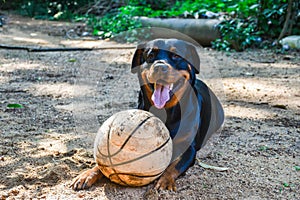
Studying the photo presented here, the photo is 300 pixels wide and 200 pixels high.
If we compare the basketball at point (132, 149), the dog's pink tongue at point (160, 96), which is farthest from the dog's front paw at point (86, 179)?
the dog's pink tongue at point (160, 96)

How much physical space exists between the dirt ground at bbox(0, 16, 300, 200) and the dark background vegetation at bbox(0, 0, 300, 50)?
2.95 feet

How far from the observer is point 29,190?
2914 mm

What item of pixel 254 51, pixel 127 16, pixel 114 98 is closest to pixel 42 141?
pixel 114 98

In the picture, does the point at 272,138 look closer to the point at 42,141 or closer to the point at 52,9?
the point at 42,141

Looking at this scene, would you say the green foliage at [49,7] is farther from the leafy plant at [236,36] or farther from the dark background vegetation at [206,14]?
the leafy plant at [236,36]

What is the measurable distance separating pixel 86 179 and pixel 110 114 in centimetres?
193

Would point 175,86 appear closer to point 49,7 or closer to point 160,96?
point 160,96

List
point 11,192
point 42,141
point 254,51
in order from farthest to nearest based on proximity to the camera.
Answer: point 254,51 < point 42,141 < point 11,192

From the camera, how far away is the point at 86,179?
2.96m

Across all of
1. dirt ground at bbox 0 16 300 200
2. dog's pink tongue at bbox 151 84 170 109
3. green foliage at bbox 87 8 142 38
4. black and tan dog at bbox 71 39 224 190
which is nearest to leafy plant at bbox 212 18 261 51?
dirt ground at bbox 0 16 300 200

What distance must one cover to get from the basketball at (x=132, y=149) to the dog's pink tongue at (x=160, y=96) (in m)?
0.28

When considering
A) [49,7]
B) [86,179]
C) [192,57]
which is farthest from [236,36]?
[49,7]

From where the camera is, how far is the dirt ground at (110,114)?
3.05 meters

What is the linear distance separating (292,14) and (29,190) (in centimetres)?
829
